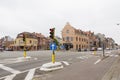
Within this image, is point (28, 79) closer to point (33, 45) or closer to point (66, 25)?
point (66, 25)

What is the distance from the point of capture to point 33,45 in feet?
381

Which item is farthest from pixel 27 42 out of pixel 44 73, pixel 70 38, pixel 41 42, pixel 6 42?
pixel 44 73

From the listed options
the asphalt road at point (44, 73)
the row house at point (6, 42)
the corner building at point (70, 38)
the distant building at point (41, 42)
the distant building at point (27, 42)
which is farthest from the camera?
the row house at point (6, 42)

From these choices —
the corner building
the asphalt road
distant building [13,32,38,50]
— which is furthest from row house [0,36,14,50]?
the asphalt road

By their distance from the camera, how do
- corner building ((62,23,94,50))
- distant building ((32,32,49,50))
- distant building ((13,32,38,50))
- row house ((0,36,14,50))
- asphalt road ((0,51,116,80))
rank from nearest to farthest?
asphalt road ((0,51,116,80)) < corner building ((62,23,94,50)) < distant building ((13,32,38,50)) < distant building ((32,32,49,50)) < row house ((0,36,14,50))

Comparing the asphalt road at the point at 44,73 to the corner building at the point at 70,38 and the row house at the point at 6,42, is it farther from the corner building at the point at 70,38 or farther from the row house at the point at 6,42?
the row house at the point at 6,42

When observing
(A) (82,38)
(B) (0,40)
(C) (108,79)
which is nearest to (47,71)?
(C) (108,79)

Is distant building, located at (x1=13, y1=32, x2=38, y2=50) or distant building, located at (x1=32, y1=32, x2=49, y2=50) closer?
distant building, located at (x1=13, y1=32, x2=38, y2=50)

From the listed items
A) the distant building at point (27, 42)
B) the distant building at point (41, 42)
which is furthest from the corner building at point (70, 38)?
the distant building at point (41, 42)

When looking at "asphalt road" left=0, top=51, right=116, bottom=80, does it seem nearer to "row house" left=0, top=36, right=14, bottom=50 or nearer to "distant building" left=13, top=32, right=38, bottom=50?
"distant building" left=13, top=32, right=38, bottom=50

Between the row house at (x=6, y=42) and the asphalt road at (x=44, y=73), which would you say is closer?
the asphalt road at (x=44, y=73)

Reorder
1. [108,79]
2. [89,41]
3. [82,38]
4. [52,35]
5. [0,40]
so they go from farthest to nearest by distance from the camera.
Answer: [0,40] < [89,41] < [82,38] < [52,35] < [108,79]

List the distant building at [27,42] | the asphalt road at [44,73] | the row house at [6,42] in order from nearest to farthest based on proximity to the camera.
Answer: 1. the asphalt road at [44,73]
2. the distant building at [27,42]
3. the row house at [6,42]

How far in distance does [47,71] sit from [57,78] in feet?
11.3
